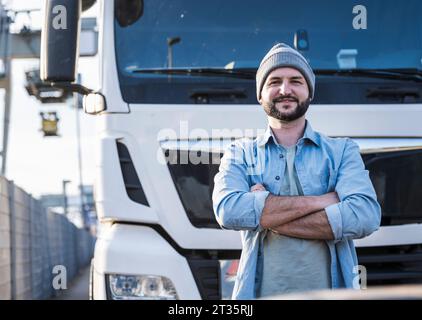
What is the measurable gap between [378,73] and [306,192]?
174cm

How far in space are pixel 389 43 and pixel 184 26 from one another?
1.28 m

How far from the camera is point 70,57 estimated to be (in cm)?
393

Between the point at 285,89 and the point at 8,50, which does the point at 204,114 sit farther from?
the point at 8,50

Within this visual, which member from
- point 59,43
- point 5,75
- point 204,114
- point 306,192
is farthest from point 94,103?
point 5,75

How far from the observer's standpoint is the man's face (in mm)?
2734

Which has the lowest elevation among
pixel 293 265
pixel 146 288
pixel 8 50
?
pixel 146 288

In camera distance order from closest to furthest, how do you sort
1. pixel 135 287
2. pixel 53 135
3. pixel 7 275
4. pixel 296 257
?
pixel 296 257 → pixel 135 287 → pixel 7 275 → pixel 53 135

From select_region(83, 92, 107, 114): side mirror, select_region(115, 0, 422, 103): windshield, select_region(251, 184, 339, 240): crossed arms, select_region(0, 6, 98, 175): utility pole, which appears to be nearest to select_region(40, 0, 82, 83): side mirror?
select_region(83, 92, 107, 114): side mirror

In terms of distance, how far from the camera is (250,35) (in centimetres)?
425

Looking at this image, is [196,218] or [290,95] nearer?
[290,95]

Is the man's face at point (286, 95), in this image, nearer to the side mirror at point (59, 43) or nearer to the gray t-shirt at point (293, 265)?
the gray t-shirt at point (293, 265)

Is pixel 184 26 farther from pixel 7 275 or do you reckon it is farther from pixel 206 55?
pixel 7 275

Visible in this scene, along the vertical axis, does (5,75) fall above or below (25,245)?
above

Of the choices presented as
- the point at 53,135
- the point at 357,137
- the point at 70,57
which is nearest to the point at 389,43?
the point at 357,137
